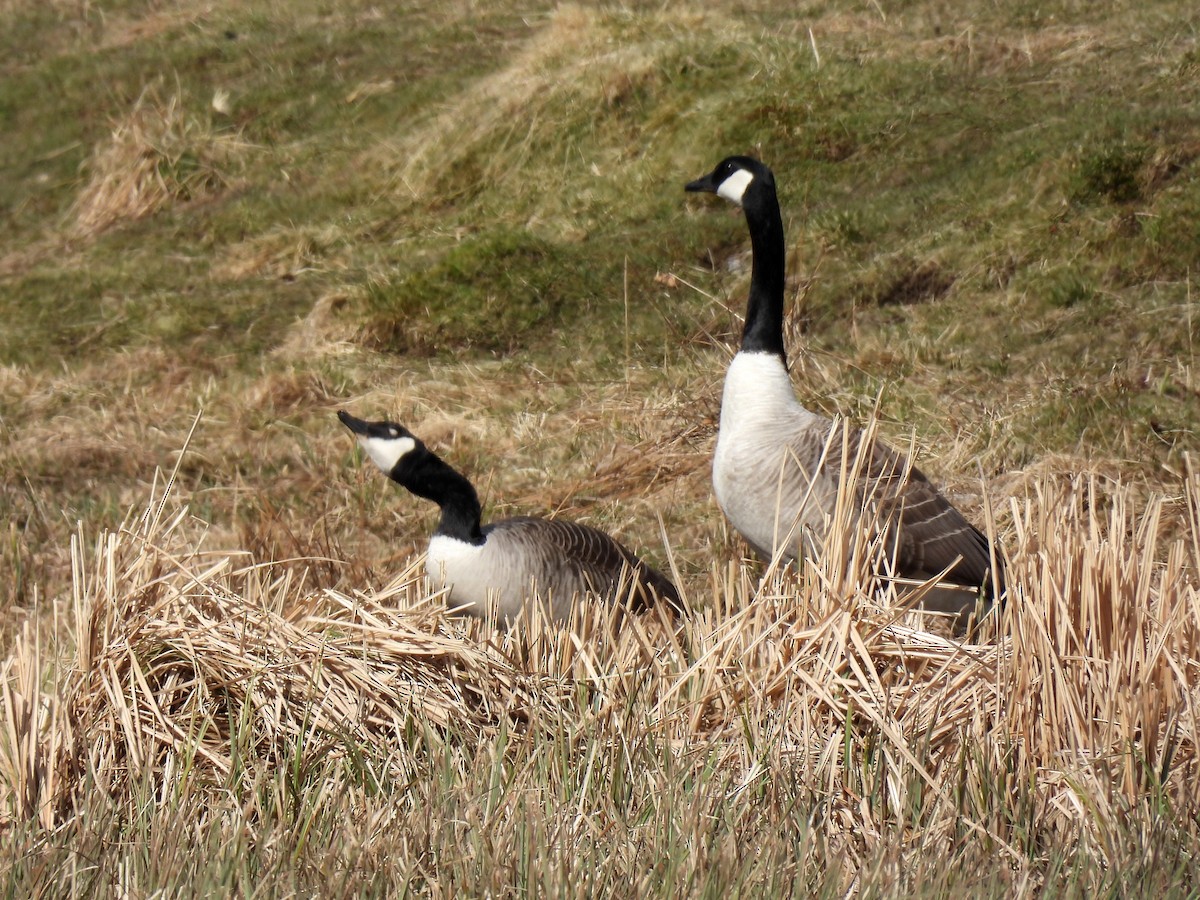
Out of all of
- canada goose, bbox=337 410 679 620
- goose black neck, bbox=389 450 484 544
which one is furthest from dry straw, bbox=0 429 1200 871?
goose black neck, bbox=389 450 484 544

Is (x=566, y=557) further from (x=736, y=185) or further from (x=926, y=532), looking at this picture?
(x=736, y=185)

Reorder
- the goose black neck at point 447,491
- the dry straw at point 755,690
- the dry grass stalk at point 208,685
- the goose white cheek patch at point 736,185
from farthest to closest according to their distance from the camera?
the goose white cheek patch at point 736,185 → the goose black neck at point 447,491 → the dry grass stalk at point 208,685 → the dry straw at point 755,690

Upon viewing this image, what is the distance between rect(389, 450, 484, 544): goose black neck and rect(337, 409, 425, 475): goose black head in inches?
1.3

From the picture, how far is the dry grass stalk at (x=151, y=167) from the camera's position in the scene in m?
12.8

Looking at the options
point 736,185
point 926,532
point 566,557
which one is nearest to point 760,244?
point 736,185

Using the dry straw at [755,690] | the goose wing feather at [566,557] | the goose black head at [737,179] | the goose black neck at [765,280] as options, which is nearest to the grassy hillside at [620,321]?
the dry straw at [755,690]

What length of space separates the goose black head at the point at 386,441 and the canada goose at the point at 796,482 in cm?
114

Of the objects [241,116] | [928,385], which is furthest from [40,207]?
[928,385]

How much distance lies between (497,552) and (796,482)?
1079 millimetres

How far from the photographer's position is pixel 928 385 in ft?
24.1

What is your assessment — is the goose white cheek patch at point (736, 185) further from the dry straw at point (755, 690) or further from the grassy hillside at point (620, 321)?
the dry straw at point (755, 690)

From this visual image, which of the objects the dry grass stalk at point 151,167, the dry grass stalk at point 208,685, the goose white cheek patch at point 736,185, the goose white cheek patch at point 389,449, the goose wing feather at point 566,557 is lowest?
the dry grass stalk at point 151,167

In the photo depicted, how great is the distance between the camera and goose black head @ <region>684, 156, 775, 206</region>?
5969 millimetres

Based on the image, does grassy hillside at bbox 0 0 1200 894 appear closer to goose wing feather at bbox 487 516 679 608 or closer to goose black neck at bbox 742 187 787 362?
goose wing feather at bbox 487 516 679 608
